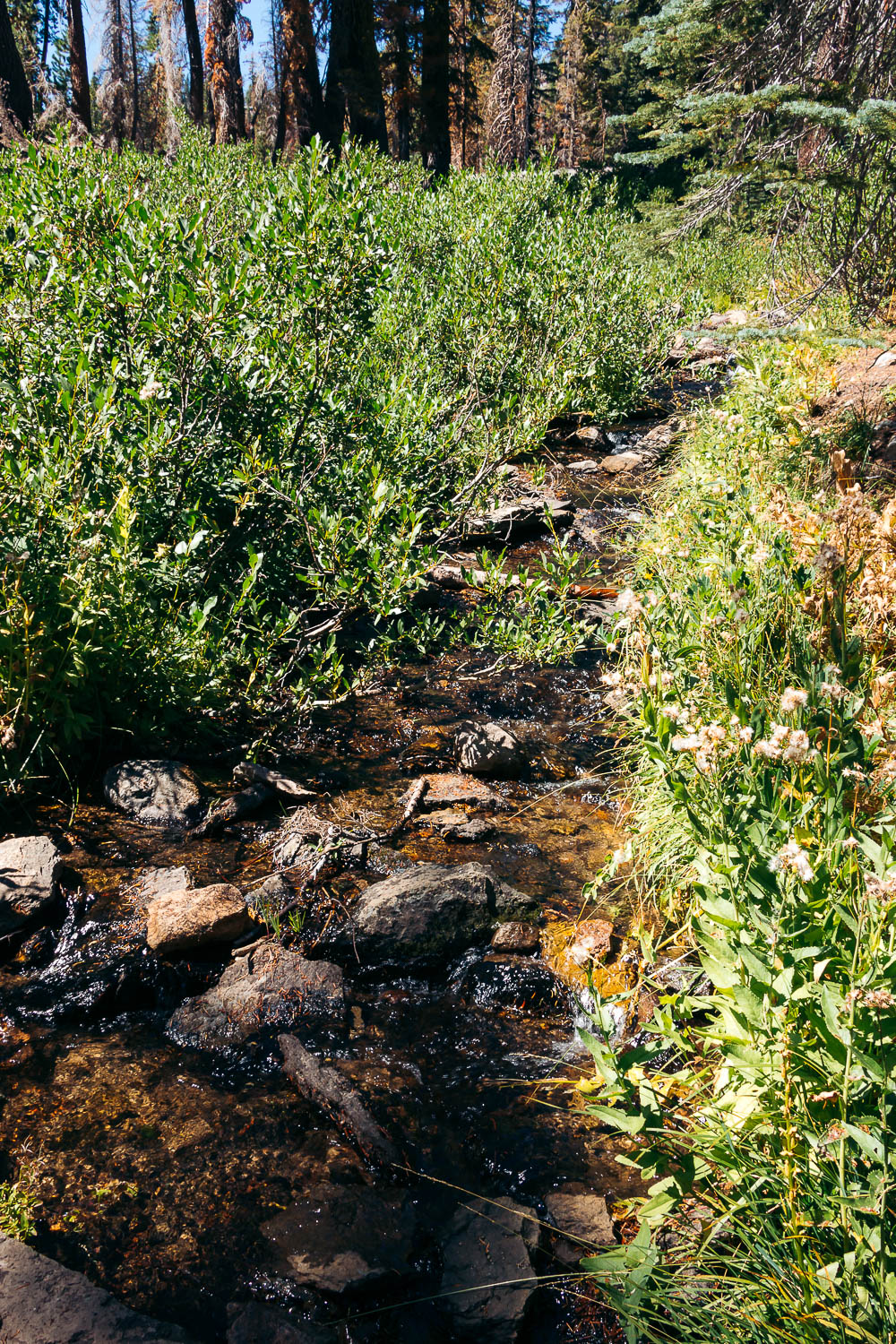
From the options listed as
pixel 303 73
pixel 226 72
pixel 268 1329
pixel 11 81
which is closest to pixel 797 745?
pixel 268 1329

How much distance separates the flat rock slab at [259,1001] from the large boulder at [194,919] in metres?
0.14

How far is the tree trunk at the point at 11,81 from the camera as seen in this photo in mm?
12094

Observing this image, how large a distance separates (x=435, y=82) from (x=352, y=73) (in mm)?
3922

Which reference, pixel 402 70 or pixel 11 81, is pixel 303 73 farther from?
pixel 402 70

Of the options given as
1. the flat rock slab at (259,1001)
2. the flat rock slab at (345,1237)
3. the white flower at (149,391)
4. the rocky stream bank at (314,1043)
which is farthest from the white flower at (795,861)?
the white flower at (149,391)

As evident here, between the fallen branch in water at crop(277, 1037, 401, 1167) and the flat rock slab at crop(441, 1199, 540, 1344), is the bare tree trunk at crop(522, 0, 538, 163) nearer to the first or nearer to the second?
the fallen branch in water at crop(277, 1037, 401, 1167)

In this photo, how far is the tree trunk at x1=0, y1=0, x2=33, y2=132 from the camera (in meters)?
12.1

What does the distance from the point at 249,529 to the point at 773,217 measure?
23.3 ft

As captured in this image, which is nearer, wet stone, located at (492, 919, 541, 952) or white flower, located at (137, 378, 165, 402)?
wet stone, located at (492, 919, 541, 952)

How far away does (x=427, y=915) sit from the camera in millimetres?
3561

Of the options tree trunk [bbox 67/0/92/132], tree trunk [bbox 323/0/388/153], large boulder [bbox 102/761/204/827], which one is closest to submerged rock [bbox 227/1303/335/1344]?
large boulder [bbox 102/761/204/827]

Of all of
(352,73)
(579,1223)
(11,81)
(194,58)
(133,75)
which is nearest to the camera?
(579,1223)

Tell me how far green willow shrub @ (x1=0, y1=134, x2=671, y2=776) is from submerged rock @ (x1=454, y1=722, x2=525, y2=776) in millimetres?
588

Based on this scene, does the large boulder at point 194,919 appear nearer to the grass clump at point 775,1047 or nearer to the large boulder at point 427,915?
the large boulder at point 427,915
